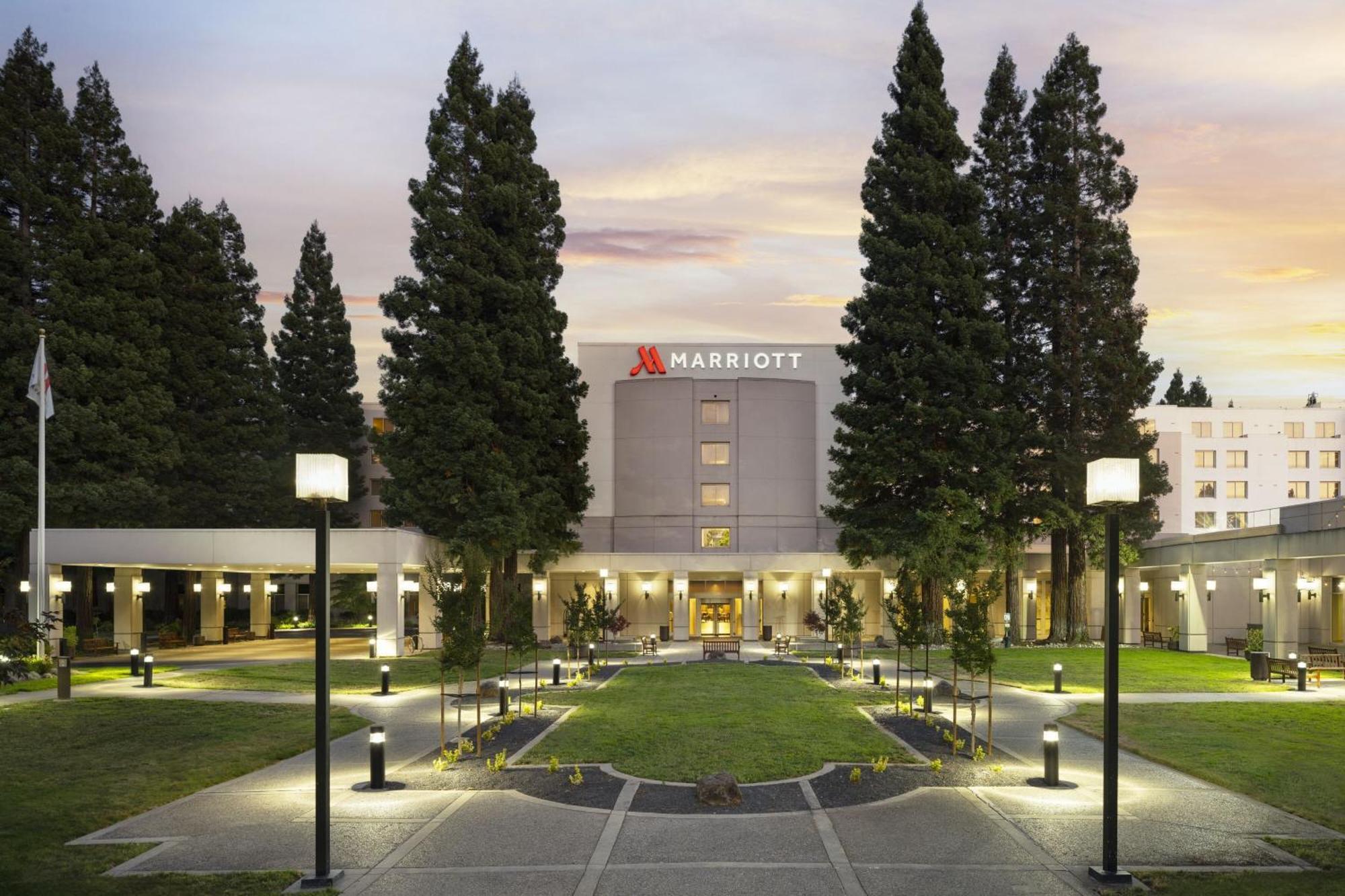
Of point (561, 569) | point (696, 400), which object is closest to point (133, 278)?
point (561, 569)

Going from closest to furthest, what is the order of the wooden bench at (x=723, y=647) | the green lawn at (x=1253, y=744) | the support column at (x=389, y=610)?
1. the green lawn at (x=1253, y=744)
2. the support column at (x=389, y=610)
3. the wooden bench at (x=723, y=647)

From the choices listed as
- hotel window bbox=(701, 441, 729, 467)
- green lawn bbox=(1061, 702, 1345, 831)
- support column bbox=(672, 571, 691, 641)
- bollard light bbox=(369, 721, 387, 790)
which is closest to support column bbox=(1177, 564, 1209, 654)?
green lawn bbox=(1061, 702, 1345, 831)

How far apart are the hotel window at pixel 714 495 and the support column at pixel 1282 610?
30.2m

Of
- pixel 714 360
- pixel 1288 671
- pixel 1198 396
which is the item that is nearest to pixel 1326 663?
pixel 1288 671

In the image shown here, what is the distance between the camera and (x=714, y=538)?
2520 inches

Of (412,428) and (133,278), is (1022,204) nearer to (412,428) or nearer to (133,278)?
(412,428)

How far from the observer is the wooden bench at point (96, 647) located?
4403 centimetres

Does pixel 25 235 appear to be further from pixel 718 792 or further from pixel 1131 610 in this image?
pixel 1131 610

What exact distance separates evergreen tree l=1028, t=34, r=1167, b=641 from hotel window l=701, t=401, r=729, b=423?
19159 mm

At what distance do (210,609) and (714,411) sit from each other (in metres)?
29.8

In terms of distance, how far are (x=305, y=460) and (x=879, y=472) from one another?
132 ft

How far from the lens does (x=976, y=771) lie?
17.5 metres

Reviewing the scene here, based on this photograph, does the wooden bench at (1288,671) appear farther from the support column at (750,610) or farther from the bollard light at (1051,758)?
the support column at (750,610)

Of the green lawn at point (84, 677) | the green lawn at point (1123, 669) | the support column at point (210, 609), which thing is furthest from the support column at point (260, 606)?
the green lawn at point (1123, 669)
